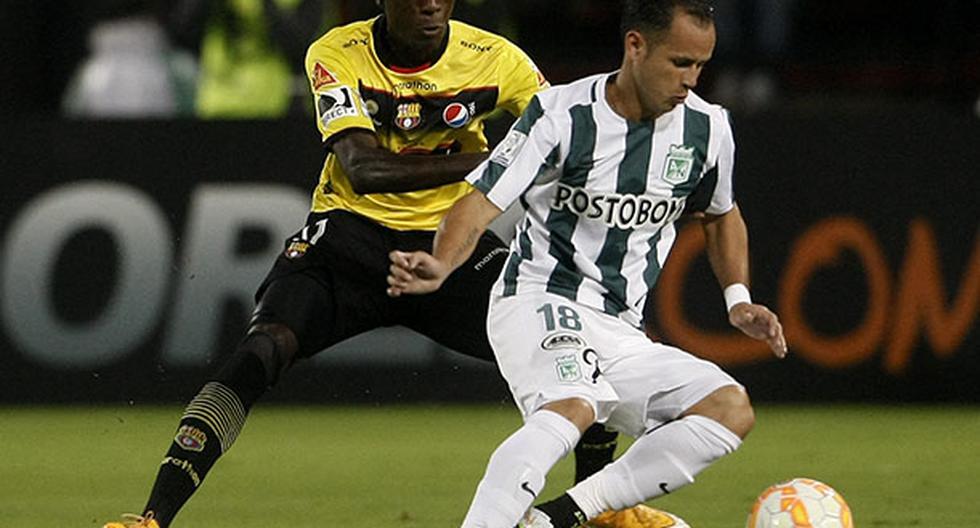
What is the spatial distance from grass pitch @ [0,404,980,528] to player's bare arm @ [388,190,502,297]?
5.26 feet

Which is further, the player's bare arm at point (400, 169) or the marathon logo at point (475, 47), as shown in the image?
the marathon logo at point (475, 47)

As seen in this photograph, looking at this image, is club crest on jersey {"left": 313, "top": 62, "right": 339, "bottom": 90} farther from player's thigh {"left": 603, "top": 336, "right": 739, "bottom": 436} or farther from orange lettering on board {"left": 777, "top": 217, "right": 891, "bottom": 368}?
orange lettering on board {"left": 777, "top": 217, "right": 891, "bottom": 368}

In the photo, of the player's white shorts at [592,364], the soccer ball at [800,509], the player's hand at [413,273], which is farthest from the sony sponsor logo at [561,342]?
the soccer ball at [800,509]

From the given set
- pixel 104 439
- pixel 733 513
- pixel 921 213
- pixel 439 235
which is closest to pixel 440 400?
pixel 104 439

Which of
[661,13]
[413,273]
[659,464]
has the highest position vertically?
[661,13]

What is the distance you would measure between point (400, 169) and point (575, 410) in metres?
1.26

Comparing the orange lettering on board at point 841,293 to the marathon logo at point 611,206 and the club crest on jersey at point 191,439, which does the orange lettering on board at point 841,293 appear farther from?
the club crest on jersey at point 191,439

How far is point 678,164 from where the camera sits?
21.9 ft

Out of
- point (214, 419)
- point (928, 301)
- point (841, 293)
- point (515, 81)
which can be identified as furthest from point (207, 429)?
point (928, 301)

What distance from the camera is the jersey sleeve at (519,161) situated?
21.0 ft

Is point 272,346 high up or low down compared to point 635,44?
down

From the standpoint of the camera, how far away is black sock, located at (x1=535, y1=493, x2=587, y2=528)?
21.4 feet

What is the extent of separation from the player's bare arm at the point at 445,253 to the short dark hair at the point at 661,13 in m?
0.69

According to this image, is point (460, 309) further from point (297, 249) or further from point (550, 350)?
point (550, 350)
